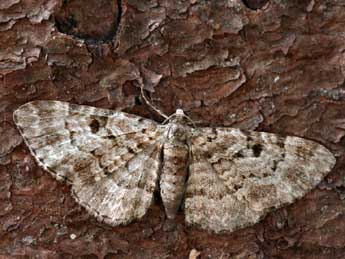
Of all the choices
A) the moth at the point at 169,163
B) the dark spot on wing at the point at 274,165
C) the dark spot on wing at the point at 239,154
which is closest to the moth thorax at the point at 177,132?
the moth at the point at 169,163

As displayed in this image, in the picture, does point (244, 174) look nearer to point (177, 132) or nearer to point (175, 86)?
point (177, 132)

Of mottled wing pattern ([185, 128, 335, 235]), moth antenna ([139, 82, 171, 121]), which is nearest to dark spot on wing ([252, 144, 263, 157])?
mottled wing pattern ([185, 128, 335, 235])

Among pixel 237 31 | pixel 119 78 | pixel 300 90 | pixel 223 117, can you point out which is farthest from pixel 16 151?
pixel 300 90

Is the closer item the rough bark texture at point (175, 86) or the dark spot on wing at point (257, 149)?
the rough bark texture at point (175, 86)

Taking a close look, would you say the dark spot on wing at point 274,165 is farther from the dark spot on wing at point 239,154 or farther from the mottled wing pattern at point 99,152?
the mottled wing pattern at point 99,152

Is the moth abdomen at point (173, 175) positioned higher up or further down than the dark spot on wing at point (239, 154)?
further down

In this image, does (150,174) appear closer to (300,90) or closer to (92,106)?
(92,106)

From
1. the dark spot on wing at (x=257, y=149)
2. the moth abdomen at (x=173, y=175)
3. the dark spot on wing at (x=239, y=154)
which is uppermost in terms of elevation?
the dark spot on wing at (x=257, y=149)

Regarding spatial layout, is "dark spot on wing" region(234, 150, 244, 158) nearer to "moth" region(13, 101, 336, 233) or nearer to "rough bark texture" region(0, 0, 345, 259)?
"moth" region(13, 101, 336, 233)

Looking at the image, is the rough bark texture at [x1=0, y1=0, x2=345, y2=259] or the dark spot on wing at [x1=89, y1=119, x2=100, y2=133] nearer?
the rough bark texture at [x1=0, y1=0, x2=345, y2=259]
